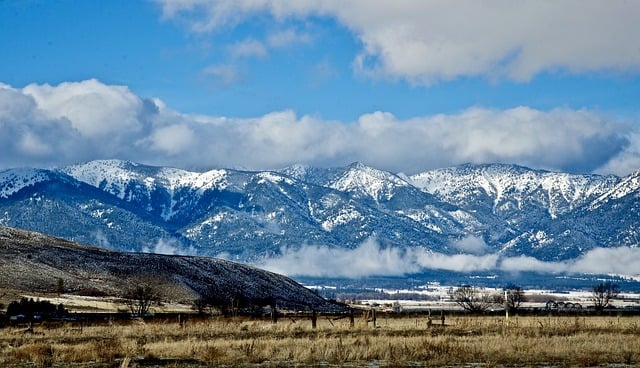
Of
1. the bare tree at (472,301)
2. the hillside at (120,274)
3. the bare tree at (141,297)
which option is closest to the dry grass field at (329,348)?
the bare tree at (141,297)

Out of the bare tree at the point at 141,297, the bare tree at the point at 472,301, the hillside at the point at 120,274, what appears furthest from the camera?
the hillside at the point at 120,274

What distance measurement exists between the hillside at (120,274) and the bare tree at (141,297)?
434 centimetres

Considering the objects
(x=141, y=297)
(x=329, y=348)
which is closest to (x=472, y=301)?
(x=141, y=297)

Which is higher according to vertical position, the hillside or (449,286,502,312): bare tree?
the hillside

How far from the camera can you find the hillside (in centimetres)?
14988

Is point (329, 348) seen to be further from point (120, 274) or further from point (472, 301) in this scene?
point (120, 274)

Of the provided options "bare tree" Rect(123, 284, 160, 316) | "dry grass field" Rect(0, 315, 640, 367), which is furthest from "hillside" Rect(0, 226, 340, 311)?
"dry grass field" Rect(0, 315, 640, 367)

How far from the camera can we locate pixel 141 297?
105562mm

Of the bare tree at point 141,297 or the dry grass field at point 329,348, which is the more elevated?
the bare tree at point 141,297

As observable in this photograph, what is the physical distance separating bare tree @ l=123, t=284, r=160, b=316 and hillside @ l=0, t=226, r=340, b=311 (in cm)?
434

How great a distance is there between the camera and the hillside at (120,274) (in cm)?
14988

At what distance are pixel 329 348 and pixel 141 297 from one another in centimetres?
6767

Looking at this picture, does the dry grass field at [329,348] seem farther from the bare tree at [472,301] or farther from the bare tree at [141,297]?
the bare tree at [472,301]

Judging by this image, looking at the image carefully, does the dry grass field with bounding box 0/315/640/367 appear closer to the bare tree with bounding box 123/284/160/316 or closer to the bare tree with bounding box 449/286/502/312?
the bare tree with bounding box 123/284/160/316
